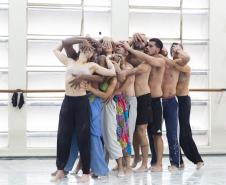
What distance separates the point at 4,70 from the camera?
721cm

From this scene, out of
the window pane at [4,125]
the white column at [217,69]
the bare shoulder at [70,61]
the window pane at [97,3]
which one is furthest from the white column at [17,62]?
the white column at [217,69]

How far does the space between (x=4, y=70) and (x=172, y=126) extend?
2531mm

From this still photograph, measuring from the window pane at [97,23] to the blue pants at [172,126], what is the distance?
1.76m

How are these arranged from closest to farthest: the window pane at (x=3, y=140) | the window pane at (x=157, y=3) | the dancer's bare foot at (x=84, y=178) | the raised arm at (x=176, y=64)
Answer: the dancer's bare foot at (x=84, y=178) < the raised arm at (x=176, y=64) < the window pane at (x=3, y=140) < the window pane at (x=157, y=3)

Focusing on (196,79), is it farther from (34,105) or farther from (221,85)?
→ (34,105)

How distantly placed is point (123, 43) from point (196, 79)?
215 centimetres

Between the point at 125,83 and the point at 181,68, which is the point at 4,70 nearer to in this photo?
the point at 125,83

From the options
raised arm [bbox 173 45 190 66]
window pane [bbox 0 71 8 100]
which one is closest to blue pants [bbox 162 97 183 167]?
raised arm [bbox 173 45 190 66]

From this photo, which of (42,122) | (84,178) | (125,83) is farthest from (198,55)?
(84,178)

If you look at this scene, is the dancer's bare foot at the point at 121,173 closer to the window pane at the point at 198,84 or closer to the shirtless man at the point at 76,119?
the shirtless man at the point at 76,119

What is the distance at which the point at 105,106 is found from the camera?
5.65 m

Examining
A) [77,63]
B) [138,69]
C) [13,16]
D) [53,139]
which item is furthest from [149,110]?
[13,16]

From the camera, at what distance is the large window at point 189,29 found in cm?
759

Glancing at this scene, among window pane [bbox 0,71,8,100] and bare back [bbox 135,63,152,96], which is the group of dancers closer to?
bare back [bbox 135,63,152,96]
